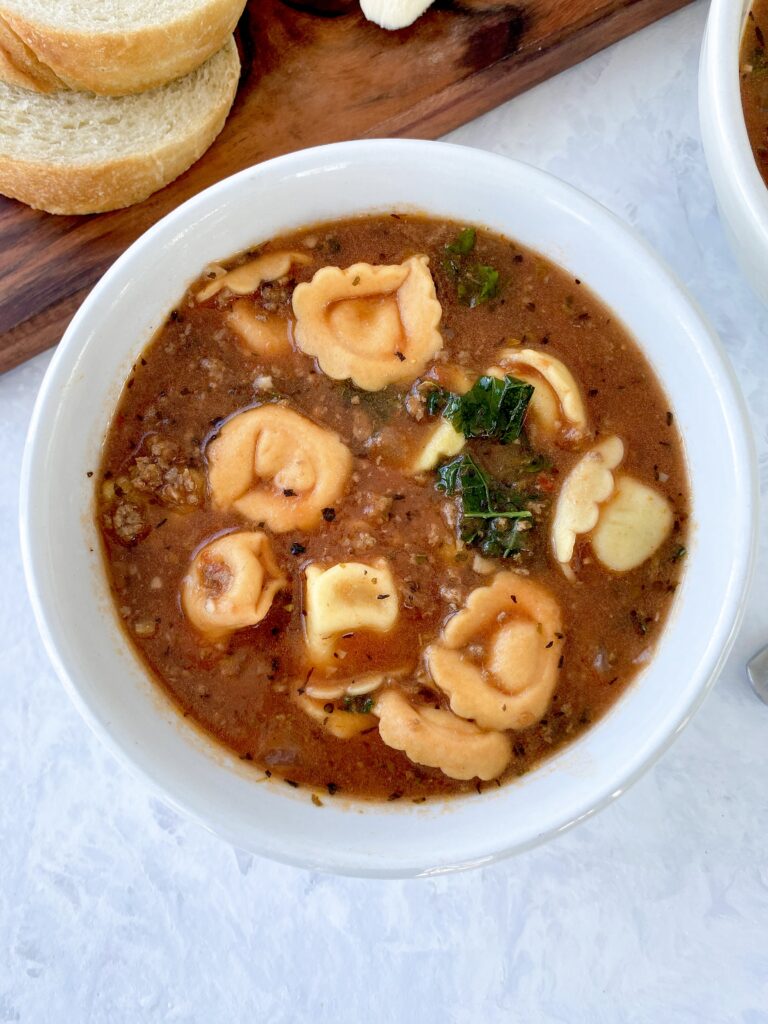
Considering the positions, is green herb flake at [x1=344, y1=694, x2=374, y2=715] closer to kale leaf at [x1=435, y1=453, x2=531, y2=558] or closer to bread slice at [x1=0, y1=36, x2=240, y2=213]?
kale leaf at [x1=435, y1=453, x2=531, y2=558]

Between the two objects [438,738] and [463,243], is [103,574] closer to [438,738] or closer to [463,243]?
[438,738]

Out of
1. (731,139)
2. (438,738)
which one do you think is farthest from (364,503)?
(731,139)

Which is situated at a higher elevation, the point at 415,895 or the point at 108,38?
the point at 108,38

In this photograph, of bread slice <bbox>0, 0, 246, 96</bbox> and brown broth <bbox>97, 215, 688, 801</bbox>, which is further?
bread slice <bbox>0, 0, 246, 96</bbox>

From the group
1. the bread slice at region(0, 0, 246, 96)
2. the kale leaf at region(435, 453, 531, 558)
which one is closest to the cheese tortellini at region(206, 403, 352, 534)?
the kale leaf at region(435, 453, 531, 558)

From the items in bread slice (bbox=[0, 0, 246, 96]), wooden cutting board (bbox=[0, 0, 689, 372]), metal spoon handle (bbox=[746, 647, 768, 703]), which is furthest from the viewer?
metal spoon handle (bbox=[746, 647, 768, 703])

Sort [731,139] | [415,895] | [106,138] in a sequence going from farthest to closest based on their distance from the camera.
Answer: [415,895]
[106,138]
[731,139]

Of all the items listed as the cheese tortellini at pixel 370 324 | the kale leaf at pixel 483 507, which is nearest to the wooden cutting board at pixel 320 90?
the cheese tortellini at pixel 370 324
